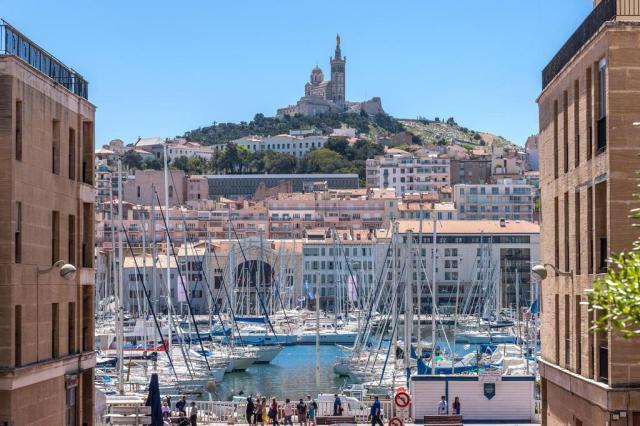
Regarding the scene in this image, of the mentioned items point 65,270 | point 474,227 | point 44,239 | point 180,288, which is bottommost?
point 180,288

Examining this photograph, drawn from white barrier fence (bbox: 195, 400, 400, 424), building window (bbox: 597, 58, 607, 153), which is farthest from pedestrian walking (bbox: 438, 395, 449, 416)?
building window (bbox: 597, 58, 607, 153)

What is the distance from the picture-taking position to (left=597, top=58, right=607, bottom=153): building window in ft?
77.6

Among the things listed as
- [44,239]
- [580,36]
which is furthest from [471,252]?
[44,239]

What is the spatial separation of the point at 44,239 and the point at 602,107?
10969mm

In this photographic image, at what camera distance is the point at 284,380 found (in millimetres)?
82438

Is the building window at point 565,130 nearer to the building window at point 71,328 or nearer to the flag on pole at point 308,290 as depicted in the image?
the building window at point 71,328

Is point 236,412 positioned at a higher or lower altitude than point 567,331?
lower

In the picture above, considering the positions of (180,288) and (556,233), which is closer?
(556,233)

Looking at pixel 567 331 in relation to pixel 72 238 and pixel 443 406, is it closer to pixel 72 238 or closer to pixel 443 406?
pixel 72 238

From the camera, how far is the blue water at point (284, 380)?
72.9 metres

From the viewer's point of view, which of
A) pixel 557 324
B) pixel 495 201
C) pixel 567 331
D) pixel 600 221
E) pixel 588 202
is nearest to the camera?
pixel 600 221

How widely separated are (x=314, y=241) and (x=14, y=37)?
134805 millimetres

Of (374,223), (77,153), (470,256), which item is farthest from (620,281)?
(374,223)

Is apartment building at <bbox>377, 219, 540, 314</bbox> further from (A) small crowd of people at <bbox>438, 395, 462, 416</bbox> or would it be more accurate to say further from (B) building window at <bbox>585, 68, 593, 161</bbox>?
(B) building window at <bbox>585, 68, 593, 161</bbox>
